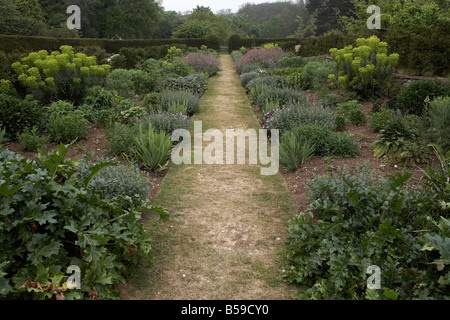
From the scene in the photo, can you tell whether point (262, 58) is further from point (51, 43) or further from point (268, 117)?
point (51, 43)

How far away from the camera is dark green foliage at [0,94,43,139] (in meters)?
6.22

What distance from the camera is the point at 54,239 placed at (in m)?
2.67

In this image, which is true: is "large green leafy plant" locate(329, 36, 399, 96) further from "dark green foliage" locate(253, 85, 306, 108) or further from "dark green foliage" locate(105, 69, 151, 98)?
"dark green foliage" locate(105, 69, 151, 98)

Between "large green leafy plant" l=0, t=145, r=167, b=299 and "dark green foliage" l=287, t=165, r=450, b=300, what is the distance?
55.8 inches

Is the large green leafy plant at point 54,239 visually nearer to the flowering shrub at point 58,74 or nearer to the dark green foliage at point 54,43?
the flowering shrub at point 58,74

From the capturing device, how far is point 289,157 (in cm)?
537

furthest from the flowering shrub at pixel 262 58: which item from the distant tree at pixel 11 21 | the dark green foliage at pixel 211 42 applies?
the distant tree at pixel 11 21

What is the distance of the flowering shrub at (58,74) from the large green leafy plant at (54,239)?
214 inches

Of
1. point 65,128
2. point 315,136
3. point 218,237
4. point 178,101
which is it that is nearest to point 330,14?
point 178,101

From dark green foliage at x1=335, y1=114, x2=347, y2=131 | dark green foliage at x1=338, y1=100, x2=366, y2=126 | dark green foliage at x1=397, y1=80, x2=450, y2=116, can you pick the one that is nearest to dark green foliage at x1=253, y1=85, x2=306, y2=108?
dark green foliage at x1=338, y1=100, x2=366, y2=126

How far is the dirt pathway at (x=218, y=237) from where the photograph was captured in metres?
2.96

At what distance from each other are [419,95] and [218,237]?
5.25m
